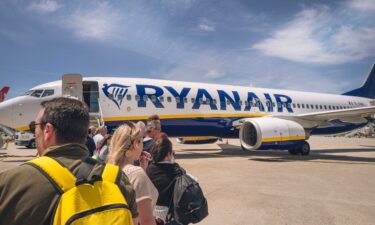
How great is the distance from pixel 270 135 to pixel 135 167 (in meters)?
11.2

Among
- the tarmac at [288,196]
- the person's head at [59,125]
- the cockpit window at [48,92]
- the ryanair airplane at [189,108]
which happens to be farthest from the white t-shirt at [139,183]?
the cockpit window at [48,92]

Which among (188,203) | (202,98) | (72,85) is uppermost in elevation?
(72,85)

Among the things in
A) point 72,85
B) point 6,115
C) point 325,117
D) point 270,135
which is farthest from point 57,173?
point 325,117

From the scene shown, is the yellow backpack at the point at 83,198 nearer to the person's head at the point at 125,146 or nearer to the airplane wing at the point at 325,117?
the person's head at the point at 125,146

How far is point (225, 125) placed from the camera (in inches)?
591

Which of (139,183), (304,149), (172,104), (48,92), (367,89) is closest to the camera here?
(139,183)

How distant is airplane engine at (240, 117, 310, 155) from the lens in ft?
41.4

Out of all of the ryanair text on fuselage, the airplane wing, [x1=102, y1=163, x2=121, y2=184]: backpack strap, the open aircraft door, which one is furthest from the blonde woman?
the airplane wing

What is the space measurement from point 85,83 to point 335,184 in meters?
10.1

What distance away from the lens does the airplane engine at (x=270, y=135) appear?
12.6m

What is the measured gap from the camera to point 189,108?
46.0ft

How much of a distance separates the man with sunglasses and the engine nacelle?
37.9 ft

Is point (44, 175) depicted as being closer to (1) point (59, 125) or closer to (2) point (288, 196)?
(1) point (59, 125)

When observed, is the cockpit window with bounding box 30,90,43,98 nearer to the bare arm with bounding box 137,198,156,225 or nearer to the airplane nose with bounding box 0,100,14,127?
the airplane nose with bounding box 0,100,14,127
